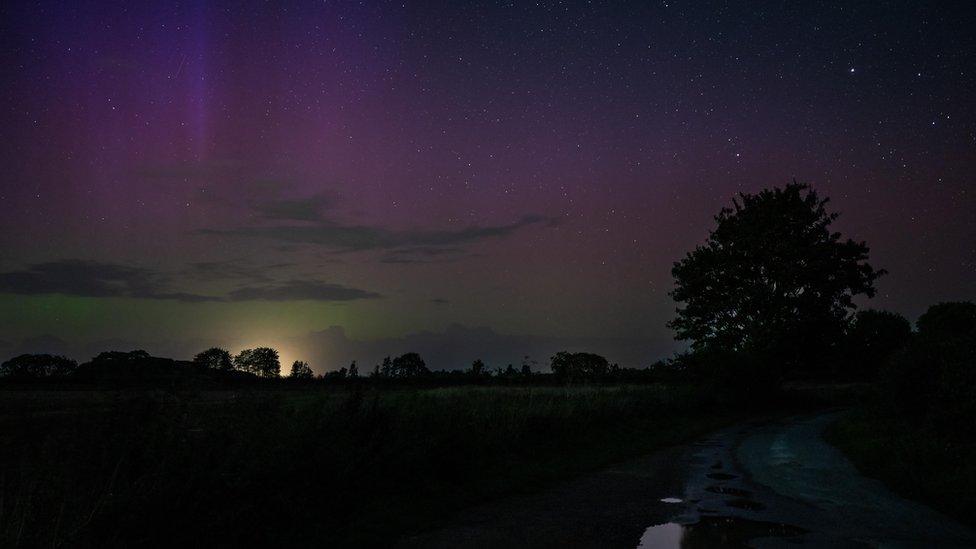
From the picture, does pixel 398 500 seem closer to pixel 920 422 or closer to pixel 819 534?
pixel 819 534

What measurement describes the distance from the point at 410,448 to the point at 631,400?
16.9 meters

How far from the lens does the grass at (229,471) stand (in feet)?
20.3

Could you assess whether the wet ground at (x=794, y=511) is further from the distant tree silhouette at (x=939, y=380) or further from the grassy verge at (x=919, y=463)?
the distant tree silhouette at (x=939, y=380)

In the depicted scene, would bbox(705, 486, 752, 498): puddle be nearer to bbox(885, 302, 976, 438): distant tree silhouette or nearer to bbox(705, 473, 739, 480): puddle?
bbox(705, 473, 739, 480): puddle

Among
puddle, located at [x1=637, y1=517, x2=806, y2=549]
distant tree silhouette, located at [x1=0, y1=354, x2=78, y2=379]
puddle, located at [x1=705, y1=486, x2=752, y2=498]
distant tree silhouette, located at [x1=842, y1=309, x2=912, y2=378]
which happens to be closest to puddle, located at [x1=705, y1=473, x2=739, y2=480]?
puddle, located at [x1=705, y1=486, x2=752, y2=498]

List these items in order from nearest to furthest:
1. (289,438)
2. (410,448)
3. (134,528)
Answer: (134,528), (289,438), (410,448)

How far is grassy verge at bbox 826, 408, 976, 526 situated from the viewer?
9.62 m

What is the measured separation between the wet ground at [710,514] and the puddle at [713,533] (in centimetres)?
1

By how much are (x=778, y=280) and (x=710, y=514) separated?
37.0m

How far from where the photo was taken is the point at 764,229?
42.3 metres

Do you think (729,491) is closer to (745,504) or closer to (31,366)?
(745,504)

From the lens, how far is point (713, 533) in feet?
26.2

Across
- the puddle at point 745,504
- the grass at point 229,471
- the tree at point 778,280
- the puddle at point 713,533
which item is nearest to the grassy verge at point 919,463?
the puddle at point 745,504

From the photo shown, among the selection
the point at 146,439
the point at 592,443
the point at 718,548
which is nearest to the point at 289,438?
the point at 146,439
